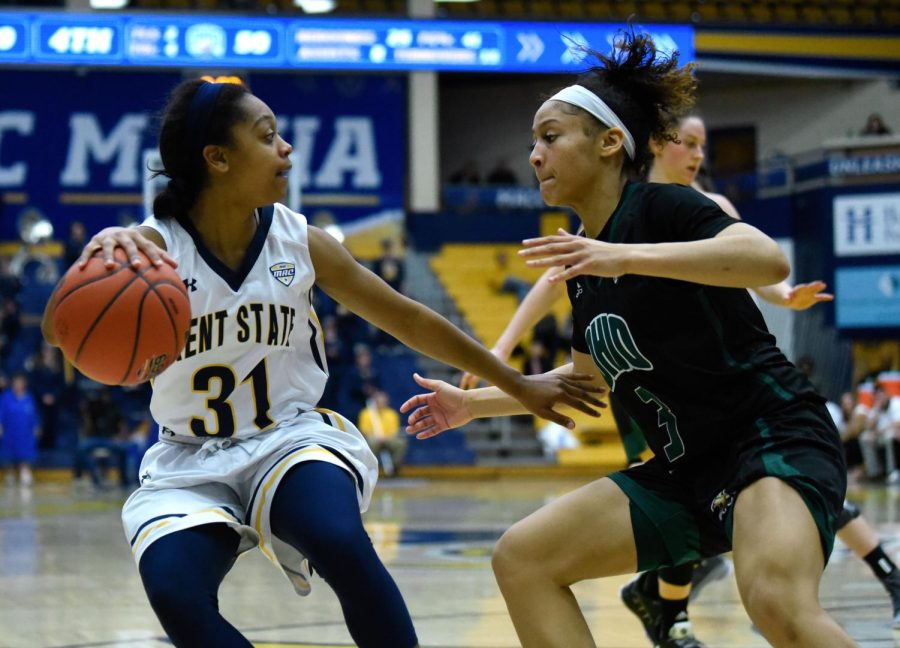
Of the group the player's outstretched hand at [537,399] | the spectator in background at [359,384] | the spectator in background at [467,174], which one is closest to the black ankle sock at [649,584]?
the player's outstretched hand at [537,399]

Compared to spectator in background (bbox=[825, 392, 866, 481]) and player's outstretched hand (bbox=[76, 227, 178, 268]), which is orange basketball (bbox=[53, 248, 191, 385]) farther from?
spectator in background (bbox=[825, 392, 866, 481])

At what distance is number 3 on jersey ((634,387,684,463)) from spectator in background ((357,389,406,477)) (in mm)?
14210

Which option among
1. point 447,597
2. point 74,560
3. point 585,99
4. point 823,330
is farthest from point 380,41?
point 585,99

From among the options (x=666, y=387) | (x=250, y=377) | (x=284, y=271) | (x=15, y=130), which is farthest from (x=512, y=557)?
(x=15, y=130)

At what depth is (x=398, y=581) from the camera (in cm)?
750

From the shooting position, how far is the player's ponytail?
12.0 ft

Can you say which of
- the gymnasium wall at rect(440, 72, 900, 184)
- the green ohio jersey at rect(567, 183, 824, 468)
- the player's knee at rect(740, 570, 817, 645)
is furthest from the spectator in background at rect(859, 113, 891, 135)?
the player's knee at rect(740, 570, 817, 645)

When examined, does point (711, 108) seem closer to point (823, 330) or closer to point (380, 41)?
point (823, 330)

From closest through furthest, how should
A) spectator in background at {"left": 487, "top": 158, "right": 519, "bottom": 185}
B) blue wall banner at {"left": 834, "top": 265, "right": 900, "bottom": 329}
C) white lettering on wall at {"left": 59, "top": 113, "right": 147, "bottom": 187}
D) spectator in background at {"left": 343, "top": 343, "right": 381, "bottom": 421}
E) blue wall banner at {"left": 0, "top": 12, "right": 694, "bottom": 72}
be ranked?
→ blue wall banner at {"left": 0, "top": 12, "right": 694, "bottom": 72}, spectator in background at {"left": 343, "top": 343, "right": 381, "bottom": 421}, blue wall banner at {"left": 834, "top": 265, "right": 900, "bottom": 329}, white lettering on wall at {"left": 59, "top": 113, "right": 147, "bottom": 187}, spectator in background at {"left": 487, "top": 158, "right": 519, "bottom": 185}

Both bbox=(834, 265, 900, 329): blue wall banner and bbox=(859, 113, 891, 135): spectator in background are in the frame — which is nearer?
bbox=(834, 265, 900, 329): blue wall banner

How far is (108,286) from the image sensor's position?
3.32 metres

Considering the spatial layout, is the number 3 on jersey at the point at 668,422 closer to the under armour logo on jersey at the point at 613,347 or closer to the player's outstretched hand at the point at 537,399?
the under armour logo on jersey at the point at 613,347

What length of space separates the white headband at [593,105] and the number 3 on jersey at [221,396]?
116cm

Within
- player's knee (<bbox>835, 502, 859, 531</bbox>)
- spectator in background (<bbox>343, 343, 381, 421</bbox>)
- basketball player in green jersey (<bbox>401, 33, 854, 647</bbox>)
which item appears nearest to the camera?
basketball player in green jersey (<bbox>401, 33, 854, 647</bbox>)
